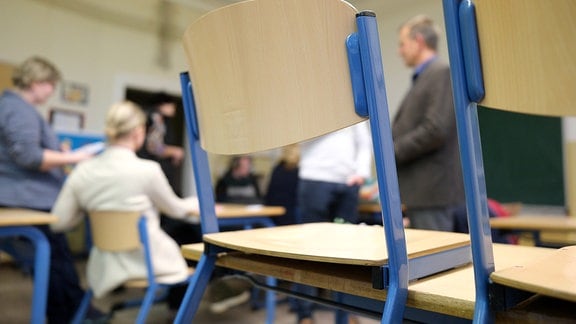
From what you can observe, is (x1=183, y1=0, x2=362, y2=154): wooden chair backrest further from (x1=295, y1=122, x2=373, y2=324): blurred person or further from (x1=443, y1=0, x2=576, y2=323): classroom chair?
(x1=295, y1=122, x2=373, y2=324): blurred person

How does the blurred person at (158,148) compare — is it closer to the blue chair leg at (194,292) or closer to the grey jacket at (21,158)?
the grey jacket at (21,158)

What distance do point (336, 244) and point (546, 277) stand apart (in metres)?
0.32

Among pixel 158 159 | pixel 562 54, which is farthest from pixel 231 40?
pixel 158 159

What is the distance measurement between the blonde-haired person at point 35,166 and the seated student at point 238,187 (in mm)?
1934

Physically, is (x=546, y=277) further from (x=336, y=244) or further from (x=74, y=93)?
(x=74, y=93)

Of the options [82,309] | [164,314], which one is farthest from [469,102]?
[164,314]

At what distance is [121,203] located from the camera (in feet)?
5.78

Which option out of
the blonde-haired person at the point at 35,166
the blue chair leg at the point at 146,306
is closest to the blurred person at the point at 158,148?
the blonde-haired person at the point at 35,166

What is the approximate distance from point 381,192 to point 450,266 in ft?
0.66

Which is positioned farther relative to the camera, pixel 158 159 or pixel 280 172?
pixel 280 172

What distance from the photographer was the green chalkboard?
408 centimetres

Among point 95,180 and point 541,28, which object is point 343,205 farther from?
point 541,28

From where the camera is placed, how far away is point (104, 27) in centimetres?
489

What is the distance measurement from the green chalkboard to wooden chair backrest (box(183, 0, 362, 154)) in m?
3.89
